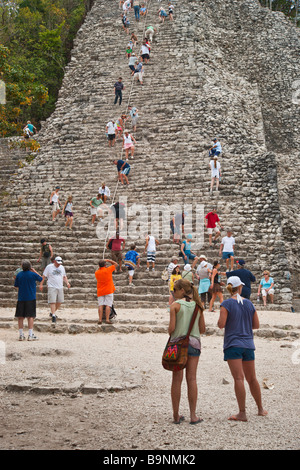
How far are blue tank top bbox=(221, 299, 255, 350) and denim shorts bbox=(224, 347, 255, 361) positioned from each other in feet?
0.11

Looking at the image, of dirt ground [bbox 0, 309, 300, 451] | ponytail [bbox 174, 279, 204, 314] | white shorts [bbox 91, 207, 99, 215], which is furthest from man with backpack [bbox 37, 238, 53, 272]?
ponytail [bbox 174, 279, 204, 314]

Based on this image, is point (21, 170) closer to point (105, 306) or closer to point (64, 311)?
point (64, 311)

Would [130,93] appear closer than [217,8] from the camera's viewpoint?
Yes

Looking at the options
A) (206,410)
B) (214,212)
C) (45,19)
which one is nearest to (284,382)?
(206,410)

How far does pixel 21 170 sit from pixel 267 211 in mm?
8082

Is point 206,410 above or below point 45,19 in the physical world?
below

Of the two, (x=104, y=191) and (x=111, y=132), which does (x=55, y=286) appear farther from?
(x=111, y=132)

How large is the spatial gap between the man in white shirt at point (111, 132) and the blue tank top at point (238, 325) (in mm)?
12839

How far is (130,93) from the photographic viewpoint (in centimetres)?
2044

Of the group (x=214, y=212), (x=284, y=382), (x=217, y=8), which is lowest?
(x=284, y=382)

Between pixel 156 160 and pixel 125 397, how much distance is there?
37.8ft

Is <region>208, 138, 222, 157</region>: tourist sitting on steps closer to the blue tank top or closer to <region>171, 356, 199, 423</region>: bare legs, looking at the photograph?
the blue tank top

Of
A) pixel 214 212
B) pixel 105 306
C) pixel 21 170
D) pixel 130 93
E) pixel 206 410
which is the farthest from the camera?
pixel 130 93

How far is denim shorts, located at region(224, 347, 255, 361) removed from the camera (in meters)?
5.16
